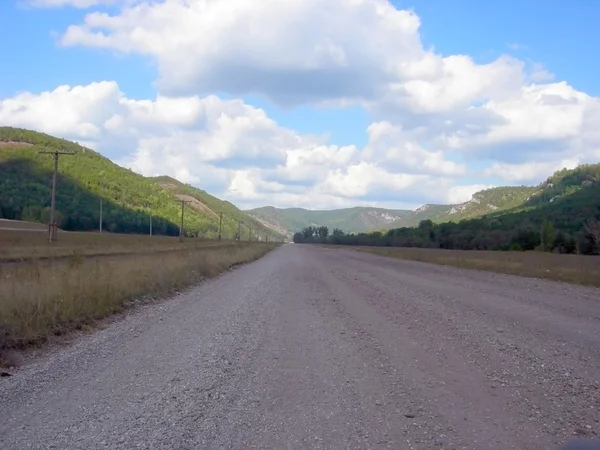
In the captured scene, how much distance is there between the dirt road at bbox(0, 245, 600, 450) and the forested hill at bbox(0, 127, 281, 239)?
208ft

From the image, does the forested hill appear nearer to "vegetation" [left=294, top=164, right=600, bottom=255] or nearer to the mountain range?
the mountain range

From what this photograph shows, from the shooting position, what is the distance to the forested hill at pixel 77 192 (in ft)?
324

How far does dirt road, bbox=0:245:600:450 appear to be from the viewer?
6570mm

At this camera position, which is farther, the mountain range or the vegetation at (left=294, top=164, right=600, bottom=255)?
the mountain range

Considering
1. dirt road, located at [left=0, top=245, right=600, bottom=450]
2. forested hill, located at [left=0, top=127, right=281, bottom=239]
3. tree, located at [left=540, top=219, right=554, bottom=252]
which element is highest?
forested hill, located at [left=0, top=127, right=281, bottom=239]

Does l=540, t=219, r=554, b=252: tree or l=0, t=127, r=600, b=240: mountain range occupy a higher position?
l=0, t=127, r=600, b=240: mountain range

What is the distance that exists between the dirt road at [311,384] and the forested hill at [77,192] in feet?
208

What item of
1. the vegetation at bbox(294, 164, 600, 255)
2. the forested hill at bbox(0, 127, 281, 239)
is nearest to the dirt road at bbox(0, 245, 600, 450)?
the vegetation at bbox(294, 164, 600, 255)

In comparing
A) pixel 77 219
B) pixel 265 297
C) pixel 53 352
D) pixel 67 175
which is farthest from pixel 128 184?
pixel 53 352

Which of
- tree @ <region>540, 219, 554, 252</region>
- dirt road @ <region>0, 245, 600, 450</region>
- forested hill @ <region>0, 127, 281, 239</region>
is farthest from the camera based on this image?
A: forested hill @ <region>0, 127, 281, 239</region>

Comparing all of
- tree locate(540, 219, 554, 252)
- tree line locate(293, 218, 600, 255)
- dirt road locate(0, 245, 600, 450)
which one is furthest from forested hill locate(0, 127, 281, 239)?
dirt road locate(0, 245, 600, 450)

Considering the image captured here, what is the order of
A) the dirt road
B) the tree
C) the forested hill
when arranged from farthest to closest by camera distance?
the forested hill < the tree < the dirt road

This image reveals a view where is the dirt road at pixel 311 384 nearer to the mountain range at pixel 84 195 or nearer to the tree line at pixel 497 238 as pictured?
the tree line at pixel 497 238

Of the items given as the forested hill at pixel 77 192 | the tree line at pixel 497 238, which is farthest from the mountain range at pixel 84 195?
the tree line at pixel 497 238
